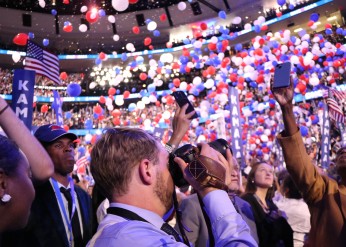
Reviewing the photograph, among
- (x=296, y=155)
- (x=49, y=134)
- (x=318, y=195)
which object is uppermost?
(x=49, y=134)

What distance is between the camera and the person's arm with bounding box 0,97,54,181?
1.43 metres

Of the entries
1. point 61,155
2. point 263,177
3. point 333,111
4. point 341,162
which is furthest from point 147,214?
point 333,111

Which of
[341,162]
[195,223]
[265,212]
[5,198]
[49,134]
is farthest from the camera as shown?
[265,212]

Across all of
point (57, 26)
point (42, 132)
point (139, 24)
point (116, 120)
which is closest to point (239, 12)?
point (139, 24)

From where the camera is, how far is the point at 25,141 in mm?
1442

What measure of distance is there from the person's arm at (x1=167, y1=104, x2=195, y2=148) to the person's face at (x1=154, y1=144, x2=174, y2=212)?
35.8 inches

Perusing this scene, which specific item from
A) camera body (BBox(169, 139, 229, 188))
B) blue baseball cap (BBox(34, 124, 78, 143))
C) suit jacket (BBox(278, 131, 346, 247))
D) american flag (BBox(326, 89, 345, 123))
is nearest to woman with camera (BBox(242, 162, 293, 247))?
suit jacket (BBox(278, 131, 346, 247))

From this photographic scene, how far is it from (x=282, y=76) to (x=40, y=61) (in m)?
4.39

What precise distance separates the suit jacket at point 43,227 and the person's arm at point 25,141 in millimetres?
637

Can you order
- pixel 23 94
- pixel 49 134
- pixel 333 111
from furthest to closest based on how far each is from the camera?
pixel 333 111
pixel 23 94
pixel 49 134

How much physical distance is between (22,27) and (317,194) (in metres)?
24.4

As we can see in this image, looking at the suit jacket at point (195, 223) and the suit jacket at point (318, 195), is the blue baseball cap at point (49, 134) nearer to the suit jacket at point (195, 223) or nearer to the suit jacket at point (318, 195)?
the suit jacket at point (195, 223)

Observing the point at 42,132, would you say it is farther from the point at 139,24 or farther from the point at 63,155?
the point at 139,24

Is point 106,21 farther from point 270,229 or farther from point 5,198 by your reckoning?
point 5,198
